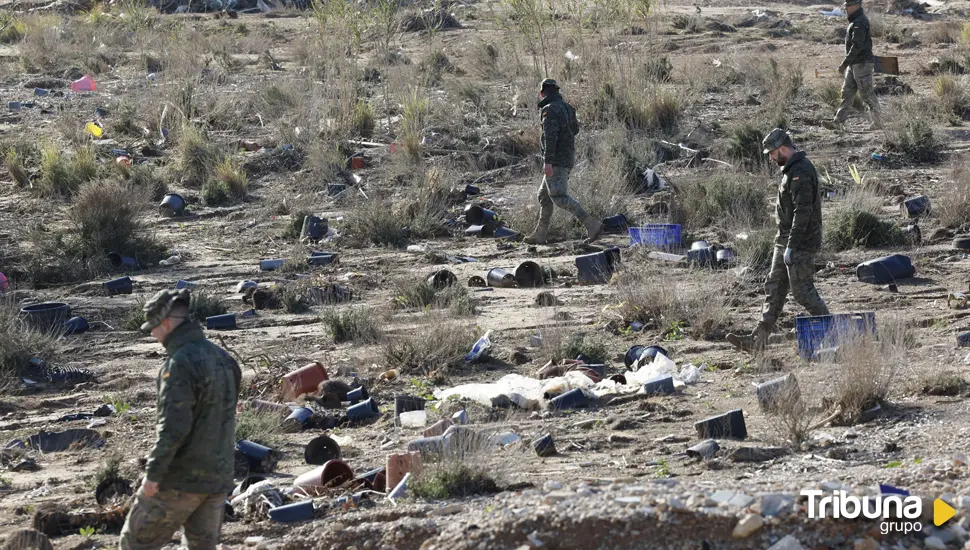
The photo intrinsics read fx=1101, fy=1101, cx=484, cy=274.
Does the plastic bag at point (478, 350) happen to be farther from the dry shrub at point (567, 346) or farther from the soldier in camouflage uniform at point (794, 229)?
the soldier in camouflage uniform at point (794, 229)

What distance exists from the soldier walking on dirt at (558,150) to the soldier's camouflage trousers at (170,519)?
25.4ft

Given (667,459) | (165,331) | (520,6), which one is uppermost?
(520,6)

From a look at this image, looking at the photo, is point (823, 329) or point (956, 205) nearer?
point (823, 329)

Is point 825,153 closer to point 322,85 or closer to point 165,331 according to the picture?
point 322,85

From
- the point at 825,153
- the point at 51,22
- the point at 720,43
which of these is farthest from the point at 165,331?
the point at 51,22

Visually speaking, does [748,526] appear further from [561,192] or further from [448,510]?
[561,192]

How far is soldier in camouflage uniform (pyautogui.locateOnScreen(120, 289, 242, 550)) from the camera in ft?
15.9

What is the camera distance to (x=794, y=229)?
8430mm

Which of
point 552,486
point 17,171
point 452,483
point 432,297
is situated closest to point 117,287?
point 432,297

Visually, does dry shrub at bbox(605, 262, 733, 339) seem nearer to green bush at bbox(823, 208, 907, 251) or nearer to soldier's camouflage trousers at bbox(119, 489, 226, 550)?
green bush at bbox(823, 208, 907, 251)

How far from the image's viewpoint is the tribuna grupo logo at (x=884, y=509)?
16.4 ft

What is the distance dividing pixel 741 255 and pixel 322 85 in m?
9.97

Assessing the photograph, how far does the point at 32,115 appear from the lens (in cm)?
2066

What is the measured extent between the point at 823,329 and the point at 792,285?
416mm
